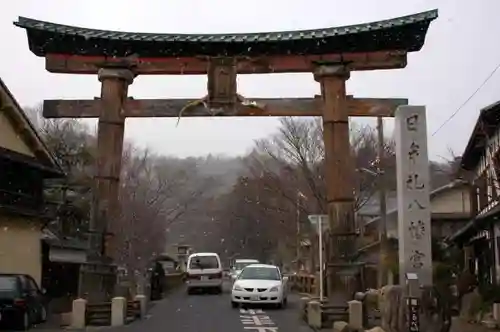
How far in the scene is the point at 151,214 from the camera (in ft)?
158

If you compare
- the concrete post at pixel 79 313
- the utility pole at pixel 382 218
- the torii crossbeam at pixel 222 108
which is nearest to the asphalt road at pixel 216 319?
the concrete post at pixel 79 313

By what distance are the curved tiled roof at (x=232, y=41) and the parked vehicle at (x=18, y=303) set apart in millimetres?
6572

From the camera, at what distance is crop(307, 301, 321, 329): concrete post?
19.0m

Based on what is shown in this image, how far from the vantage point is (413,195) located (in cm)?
1395

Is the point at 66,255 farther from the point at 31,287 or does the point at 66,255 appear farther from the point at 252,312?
the point at 252,312

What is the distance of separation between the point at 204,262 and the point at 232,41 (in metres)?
19.9

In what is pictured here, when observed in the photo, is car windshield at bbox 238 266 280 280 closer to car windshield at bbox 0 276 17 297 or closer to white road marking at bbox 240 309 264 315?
white road marking at bbox 240 309 264 315

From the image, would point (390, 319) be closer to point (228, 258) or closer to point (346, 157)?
point (346, 157)

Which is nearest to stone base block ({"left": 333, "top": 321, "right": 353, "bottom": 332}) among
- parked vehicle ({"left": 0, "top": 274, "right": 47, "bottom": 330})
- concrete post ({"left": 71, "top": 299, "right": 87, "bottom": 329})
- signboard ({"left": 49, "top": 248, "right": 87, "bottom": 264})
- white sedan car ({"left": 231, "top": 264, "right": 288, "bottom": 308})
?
concrete post ({"left": 71, "top": 299, "right": 87, "bottom": 329})

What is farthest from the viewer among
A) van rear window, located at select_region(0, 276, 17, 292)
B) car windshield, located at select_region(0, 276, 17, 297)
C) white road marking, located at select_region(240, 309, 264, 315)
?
white road marking, located at select_region(240, 309, 264, 315)

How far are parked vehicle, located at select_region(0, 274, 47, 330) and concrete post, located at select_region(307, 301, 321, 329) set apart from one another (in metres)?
7.85

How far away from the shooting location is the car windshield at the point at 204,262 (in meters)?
37.4

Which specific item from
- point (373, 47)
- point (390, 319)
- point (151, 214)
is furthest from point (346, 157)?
point (151, 214)

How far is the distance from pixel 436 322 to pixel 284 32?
9905 millimetres
